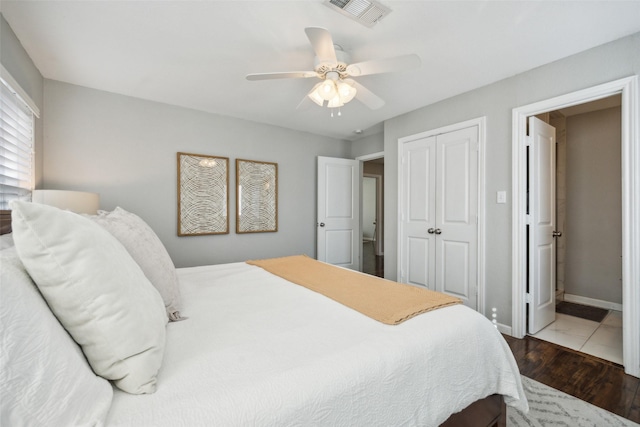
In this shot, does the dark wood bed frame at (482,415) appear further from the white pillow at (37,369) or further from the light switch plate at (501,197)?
the light switch plate at (501,197)

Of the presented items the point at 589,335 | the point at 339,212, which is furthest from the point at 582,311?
the point at 339,212

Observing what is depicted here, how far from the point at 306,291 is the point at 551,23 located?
2.42 meters

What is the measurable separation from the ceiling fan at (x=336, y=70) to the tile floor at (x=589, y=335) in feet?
8.94

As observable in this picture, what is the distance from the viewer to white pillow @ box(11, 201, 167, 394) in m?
0.65

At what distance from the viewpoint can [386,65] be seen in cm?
182

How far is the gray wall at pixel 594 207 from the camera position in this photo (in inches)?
130

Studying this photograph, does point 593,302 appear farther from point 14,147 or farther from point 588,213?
point 14,147

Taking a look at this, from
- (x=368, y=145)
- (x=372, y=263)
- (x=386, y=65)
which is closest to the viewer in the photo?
(x=386, y=65)

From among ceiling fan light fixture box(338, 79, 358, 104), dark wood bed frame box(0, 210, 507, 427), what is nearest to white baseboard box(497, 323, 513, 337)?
dark wood bed frame box(0, 210, 507, 427)

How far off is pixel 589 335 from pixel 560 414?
5.04 ft

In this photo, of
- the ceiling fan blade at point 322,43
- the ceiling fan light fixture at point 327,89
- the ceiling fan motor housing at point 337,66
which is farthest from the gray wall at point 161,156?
the ceiling fan blade at point 322,43

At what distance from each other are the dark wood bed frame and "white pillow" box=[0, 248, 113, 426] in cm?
121

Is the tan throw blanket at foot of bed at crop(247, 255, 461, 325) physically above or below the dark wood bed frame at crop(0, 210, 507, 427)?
above

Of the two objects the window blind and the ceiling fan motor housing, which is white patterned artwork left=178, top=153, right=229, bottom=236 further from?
the ceiling fan motor housing
